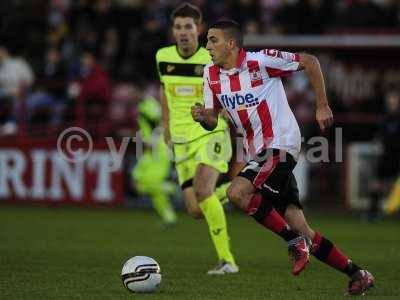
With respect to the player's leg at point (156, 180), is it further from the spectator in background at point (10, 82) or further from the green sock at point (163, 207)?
the spectator in background at point (10, 82)

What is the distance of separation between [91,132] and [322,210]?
15.5 feet

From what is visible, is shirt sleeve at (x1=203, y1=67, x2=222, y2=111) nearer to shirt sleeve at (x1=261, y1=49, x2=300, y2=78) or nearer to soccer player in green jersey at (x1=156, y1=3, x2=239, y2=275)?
shirt sleeve at (x1=261, y1=49, x2=300, y2=78)

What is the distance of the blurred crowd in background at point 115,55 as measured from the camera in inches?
810

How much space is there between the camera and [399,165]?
60.6ft

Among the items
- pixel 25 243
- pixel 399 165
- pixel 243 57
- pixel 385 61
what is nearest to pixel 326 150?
pixel 399 165

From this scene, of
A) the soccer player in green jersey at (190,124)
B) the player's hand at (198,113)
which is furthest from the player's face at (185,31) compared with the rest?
the player's hand at (198,113)

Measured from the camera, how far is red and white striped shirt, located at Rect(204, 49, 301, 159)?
8.99m

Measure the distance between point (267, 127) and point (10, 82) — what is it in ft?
43.7

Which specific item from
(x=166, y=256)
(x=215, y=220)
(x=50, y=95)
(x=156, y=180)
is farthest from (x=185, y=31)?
(x=50, y=95)

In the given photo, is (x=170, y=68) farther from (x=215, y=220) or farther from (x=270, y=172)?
(x=270, y=172)

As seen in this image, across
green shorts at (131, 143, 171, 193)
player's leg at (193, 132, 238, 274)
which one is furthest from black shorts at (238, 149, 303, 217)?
green shorts at (131, 143, 171, 193)

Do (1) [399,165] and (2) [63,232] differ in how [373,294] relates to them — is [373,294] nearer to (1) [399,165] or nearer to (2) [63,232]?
(2) [63,232]

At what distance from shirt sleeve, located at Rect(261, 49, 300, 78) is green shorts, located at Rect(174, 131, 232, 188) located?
1.87m

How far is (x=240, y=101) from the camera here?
9180mm
